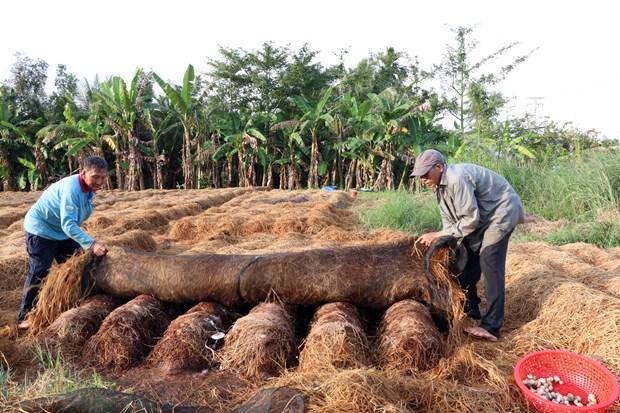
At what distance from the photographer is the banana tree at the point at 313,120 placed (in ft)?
66.4

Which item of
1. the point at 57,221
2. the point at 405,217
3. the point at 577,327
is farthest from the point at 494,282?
the point at 405,217

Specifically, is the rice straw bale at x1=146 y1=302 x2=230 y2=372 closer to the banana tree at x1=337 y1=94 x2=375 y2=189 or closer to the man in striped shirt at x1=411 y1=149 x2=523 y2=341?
the man in striped shirt at x1=411 y1=149 x2=523 y2=341

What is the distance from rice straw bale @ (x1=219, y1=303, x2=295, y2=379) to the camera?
3180 mm

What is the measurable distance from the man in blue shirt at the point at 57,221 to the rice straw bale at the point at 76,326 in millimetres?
530

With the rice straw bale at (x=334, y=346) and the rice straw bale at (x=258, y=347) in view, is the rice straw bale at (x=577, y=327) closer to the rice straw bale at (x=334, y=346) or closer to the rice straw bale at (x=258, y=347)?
the rice straw bale at (x=334, y=346)

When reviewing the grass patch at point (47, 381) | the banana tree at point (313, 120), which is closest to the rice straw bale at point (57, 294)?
the grass patch at point (47, 381)

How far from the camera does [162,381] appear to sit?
318cm

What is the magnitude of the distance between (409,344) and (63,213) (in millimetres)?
3116

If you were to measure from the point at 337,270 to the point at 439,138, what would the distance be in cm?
1840

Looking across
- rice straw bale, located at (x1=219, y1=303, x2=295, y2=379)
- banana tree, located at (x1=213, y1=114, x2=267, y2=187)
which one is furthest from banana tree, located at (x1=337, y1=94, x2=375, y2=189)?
rice straw bale, located at (x1=219, y1=303, x2=295, y2=379)

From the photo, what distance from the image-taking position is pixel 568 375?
310 centimetres

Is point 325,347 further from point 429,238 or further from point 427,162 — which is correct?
point 427,162

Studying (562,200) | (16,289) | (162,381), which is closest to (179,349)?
(162,381)

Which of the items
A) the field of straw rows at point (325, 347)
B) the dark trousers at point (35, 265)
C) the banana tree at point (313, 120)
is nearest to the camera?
the field of straw rows at point (325, 347)
